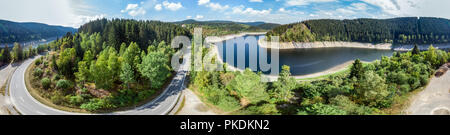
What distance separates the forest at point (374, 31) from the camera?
1478cm

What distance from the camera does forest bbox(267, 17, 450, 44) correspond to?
1478 cm

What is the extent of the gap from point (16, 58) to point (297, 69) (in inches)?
675

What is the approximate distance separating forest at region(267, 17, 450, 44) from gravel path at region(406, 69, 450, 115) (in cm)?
1290

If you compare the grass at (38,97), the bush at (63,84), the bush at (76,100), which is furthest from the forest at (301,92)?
the bush at (63,84)

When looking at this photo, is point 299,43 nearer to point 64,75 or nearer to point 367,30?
point 367,30

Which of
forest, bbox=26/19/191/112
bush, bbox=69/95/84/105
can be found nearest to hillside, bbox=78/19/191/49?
forest, bbox=26/19/191/112

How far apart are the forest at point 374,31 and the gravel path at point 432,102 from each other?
42.3ft

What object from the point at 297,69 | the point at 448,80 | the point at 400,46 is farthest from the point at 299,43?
the point at 448,80

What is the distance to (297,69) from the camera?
604 inches

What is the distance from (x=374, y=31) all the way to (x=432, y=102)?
3097cm

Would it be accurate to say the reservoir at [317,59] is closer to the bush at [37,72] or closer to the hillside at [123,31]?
the hillside at [123,31]

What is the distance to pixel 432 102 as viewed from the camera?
4.18 metres

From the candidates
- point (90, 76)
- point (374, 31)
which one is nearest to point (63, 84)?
point (90, 76)
